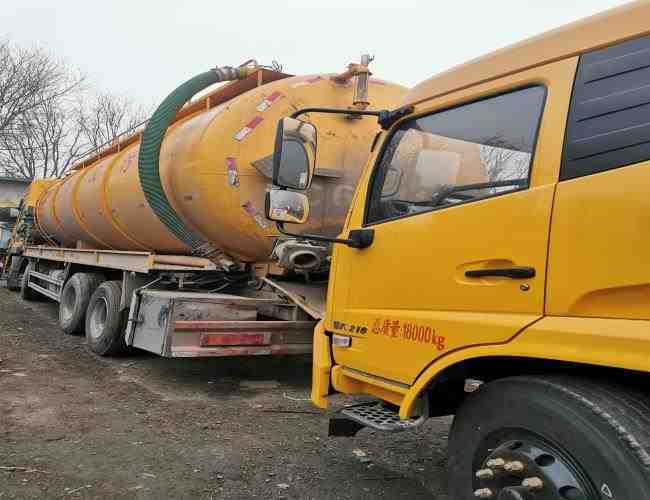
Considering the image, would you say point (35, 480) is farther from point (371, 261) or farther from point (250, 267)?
point (250, 267)

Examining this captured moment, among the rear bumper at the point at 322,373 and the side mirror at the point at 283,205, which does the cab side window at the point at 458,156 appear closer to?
the side mirror at the point at 283,205

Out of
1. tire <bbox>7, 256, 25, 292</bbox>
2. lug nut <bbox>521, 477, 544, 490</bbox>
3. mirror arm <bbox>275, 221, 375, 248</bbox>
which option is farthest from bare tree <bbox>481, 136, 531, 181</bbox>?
tire <bbox>7, 256, 25, 292</bbox>

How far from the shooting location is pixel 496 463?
2068 mm

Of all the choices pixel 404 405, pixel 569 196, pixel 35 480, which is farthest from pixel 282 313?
pixel 569 196

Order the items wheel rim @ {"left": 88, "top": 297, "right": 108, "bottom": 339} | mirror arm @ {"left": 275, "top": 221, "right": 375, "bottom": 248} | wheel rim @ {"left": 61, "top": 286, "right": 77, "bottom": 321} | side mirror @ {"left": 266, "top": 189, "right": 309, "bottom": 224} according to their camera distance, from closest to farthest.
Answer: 1. mirror arm @ {"left": 275, "top": 221, "right": 375, "bottom": 248}
2. side mirror @ {"left": 266, "top": 189, "right": 309, "bottom": 224}
3. wheel rim @ {"left": 88, "top": 297, "right": 108, "bottom": 339}
4. wheel rim @ {"left": 61, "top": 286, "right": 77, "bottom": 321}

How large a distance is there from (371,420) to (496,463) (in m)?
0.88

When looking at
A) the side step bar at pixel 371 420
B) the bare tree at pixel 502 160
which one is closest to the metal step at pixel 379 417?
the side step bar at pixel 371 420

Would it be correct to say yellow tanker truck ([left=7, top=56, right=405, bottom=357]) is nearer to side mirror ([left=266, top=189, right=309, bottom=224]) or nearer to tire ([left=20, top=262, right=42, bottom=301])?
side mirror ([left=266, top=189, right=309, bottom=224])

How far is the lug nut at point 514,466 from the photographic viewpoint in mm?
1990

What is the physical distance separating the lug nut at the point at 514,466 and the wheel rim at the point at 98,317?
591 cm

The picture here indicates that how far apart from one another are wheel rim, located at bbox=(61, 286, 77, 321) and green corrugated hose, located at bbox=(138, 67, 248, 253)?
10.7ft

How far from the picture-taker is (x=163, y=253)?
679cm

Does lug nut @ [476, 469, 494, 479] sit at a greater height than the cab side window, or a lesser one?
lesser

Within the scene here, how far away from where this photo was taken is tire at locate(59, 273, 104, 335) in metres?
7.82
